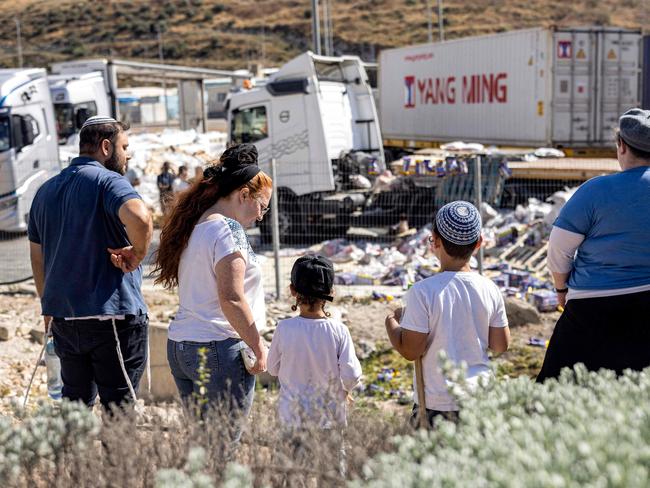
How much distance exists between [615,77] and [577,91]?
35.5 inches

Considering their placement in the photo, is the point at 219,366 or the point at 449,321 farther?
the point at 219,366

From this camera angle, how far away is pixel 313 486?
2725 millimetres

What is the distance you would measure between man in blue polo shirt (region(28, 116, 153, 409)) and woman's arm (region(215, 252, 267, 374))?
504mm

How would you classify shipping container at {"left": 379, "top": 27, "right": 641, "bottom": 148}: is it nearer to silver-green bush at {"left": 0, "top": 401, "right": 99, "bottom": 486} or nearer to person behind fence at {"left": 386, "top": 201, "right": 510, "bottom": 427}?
person behind fence at {"left": 386, "top": 201, "right": 510, "bottom": 427}

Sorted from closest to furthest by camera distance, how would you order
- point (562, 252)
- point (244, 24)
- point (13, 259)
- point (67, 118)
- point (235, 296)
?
point (235, 296)
point (562, 252)
point (13, 259)
point (67, 118)
point (244, 24)

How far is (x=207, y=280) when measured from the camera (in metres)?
3.71

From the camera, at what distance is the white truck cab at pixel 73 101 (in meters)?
19.6

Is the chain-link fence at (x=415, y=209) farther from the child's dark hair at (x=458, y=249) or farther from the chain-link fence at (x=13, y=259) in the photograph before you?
the child's dark hair at (x=458, y=249)

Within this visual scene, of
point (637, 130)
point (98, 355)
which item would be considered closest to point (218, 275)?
point (98, 355)

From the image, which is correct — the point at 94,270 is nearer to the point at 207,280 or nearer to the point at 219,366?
the point at 207,280

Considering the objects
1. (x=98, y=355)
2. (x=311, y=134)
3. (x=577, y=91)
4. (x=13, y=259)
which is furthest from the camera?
(x=577, y=91)

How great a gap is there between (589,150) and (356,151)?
4903 mm

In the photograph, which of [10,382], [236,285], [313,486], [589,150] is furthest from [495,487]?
[589,150]

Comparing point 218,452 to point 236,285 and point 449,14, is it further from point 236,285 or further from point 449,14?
point 449,14
